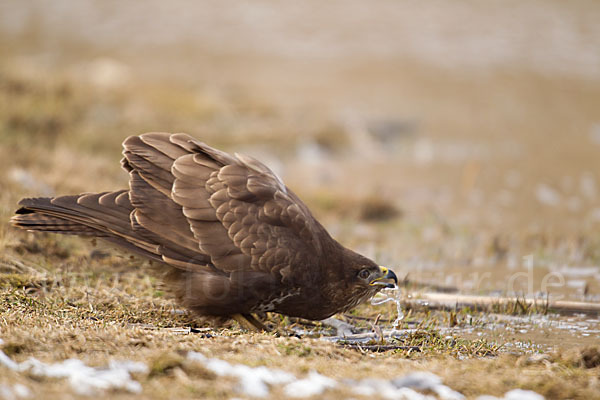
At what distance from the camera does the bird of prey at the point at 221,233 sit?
15.2 feet

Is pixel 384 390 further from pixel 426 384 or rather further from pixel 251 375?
pixel 251 375

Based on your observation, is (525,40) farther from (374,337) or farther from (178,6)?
(374,337)

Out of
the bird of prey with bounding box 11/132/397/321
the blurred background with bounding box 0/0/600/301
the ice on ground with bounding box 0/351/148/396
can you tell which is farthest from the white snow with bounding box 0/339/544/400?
the blurred background with bounding box 0/0/600/301

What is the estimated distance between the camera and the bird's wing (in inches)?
183

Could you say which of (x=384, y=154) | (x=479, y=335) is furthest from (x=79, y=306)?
(x=384, y=154)

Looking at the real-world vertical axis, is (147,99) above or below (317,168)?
above

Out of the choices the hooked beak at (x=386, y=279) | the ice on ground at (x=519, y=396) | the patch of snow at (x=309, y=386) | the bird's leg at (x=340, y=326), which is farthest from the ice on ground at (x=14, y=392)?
the hooked beak at (x=386, y=279)

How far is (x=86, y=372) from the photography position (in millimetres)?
3324

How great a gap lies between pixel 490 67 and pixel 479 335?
47.8ft

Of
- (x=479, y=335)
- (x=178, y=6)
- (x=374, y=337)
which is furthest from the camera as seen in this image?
(x=178, y=6)

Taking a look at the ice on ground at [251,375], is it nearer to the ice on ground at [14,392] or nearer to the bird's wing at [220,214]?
the ice on ground at [14,392]

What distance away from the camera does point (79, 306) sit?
5008 mm

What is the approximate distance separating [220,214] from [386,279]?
4.17ft

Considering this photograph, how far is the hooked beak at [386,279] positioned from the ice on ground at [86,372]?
6.59 feet
